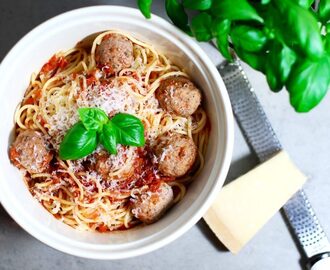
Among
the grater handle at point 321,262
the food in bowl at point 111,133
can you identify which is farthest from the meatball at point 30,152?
the grater handle at point 321,262

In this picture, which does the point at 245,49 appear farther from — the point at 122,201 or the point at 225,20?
the point at 122,201

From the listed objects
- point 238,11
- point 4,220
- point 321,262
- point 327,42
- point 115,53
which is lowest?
point 321,262

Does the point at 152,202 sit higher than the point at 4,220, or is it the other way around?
the point at 152,202

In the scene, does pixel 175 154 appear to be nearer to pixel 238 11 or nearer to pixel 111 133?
pixel 111 133

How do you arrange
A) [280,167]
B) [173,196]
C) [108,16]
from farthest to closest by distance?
[280,167] < [173,196] < [108,16]

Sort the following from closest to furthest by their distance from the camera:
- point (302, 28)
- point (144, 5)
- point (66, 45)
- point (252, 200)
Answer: point (302, 28) < point (144, 5) < point (66, 45) < point (252, 200)

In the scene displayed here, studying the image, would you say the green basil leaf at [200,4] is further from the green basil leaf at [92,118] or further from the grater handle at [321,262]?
the grater handle at [321,262]

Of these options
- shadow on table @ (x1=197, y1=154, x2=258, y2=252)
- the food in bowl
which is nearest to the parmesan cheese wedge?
shadow on table @ (x1=197, y1=154, x2=258, y2=252)

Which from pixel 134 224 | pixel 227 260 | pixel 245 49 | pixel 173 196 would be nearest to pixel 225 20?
pixel 245 49

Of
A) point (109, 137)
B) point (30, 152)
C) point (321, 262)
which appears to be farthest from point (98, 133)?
point (321, 262)
